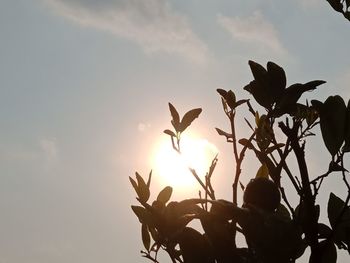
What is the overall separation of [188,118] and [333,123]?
34.8 inches

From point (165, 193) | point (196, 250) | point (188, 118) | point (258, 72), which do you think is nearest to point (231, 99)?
point (188, 118)

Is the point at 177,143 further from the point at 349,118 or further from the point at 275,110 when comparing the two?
the point at 349,118

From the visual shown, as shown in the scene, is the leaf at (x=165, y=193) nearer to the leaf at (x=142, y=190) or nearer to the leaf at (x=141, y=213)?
the leaf at (x=142, y=190)

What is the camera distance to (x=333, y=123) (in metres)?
2.19

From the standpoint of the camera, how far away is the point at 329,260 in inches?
88.7

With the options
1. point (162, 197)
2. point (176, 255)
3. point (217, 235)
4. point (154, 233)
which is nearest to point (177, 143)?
point (162, 197)

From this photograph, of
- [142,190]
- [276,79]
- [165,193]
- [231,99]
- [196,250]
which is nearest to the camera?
[196,250]

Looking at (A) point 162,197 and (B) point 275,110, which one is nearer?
(B) point 275,110

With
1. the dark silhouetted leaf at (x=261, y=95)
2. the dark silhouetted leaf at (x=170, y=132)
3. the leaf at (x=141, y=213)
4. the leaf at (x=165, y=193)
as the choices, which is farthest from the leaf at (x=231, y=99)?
the leaf at (x=141, y=213)

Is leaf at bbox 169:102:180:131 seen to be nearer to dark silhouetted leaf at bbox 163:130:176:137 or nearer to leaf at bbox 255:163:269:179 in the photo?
dark silhouetted leaf at bbox 163:130:176:137

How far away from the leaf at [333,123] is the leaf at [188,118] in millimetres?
827

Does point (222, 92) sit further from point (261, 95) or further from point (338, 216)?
point (338, 216)

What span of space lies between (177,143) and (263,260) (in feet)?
3.76

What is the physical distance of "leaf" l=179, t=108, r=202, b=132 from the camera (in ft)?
9.39
